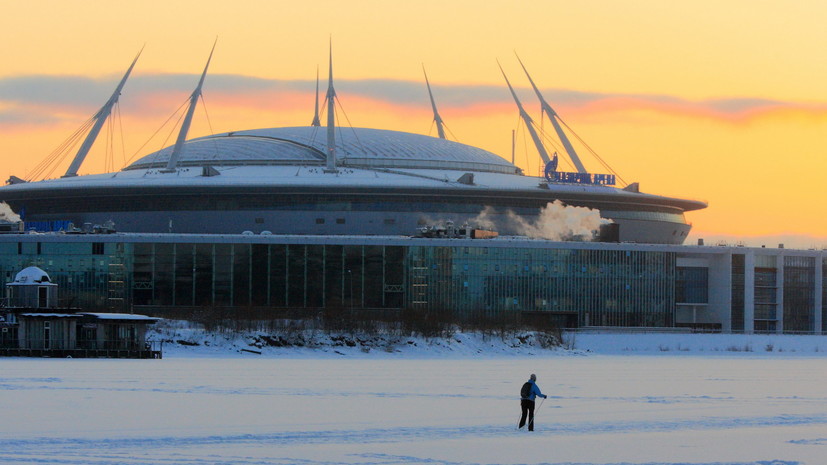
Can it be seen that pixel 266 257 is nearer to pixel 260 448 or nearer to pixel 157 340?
pixel 157 340

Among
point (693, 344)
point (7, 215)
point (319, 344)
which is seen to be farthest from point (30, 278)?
point (693, 344)

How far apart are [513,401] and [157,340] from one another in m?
51.1

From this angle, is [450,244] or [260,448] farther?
[450,244]

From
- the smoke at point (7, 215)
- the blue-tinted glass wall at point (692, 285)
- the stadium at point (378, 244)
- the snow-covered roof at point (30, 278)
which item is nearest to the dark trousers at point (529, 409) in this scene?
the snow-covered roof at point (30, 278)

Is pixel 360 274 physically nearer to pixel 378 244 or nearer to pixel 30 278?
pixel 378 244

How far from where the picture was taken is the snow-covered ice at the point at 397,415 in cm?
4462

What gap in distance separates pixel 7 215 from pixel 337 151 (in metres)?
33.8

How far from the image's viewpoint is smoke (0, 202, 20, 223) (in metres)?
151

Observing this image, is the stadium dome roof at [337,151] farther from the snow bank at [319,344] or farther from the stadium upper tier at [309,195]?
the snow bank at [319,344]

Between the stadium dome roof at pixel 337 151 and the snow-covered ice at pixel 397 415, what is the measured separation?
7280cm

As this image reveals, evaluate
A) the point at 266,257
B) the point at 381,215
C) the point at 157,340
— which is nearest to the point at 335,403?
the point at 157,340

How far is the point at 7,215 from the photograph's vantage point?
500 feet

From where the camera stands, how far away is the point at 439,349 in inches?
4363

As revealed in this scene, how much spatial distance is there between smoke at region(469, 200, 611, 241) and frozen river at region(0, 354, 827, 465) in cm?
6857
